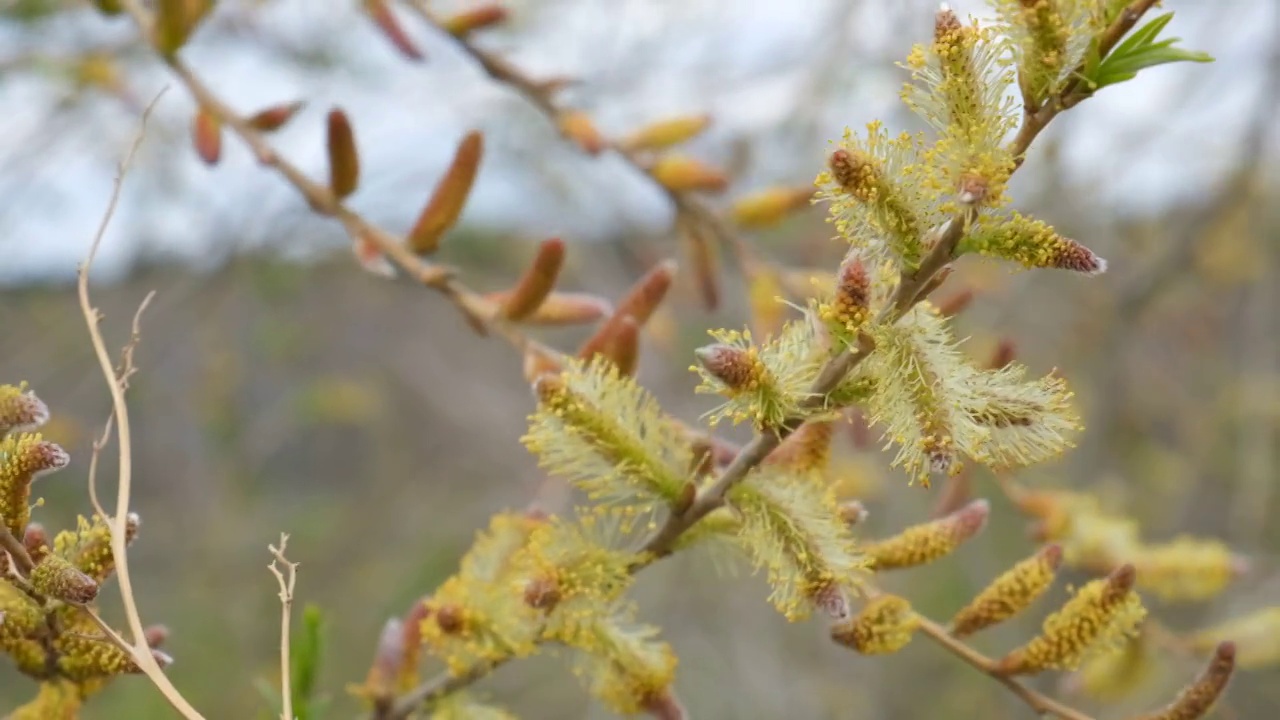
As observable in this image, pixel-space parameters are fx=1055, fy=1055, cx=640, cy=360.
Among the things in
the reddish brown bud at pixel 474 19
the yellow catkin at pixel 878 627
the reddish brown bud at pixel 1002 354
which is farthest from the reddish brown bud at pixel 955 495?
the reddish brown bud at pixel 474 19

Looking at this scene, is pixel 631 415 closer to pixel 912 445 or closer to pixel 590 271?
pixel 912 445

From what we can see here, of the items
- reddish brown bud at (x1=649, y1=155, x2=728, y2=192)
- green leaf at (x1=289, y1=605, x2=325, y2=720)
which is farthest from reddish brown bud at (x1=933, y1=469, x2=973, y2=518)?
green leaf at (x1=289, y1=605, x2=325, y2=720)

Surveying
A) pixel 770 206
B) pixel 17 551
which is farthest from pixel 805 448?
pixel 770 206

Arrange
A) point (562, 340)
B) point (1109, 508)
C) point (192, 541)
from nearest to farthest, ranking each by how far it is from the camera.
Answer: point (1109, 508)
point (192, 541)
point (562, 340)

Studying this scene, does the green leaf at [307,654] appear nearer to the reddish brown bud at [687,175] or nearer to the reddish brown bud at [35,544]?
the reddish brown bud at [35,544]

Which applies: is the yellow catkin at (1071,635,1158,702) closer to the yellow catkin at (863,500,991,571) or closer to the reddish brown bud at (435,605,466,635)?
the yellow catkin at (863,500,991,571)

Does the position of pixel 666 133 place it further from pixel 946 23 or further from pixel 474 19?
pixel 946 23

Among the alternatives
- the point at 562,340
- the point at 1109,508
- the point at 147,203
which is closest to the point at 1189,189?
the point at 1109,508
